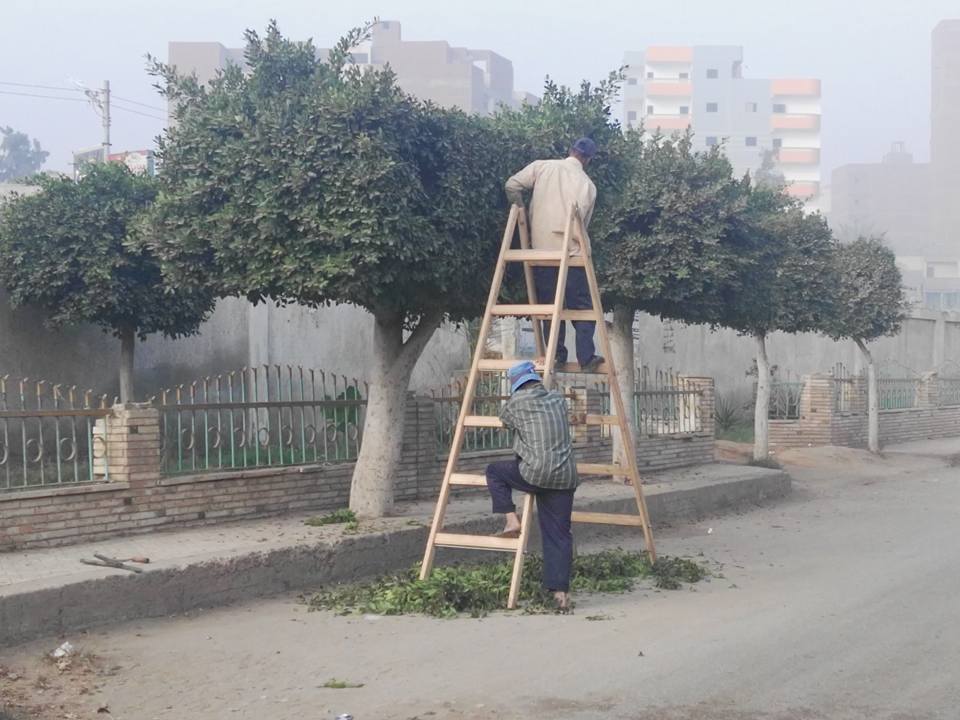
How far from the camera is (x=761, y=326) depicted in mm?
17234

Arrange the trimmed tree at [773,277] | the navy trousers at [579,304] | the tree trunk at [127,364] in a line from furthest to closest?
the tree trunk at [127,364], the trimmed tree at [773,277], the navy trousers at [579,304]

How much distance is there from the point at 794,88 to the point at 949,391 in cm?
9755

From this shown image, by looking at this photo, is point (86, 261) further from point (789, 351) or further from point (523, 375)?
point (789, 351)

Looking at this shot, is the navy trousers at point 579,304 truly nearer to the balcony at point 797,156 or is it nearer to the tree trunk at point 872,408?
the tree trunk at point 872,408

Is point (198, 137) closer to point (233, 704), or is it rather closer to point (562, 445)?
point (562, 445)

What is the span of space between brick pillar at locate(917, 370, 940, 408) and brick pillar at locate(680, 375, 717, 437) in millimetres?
10493

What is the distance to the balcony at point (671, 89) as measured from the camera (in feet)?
386

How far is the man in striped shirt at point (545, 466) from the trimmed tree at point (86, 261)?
6.37 m

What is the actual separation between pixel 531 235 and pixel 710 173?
203 inches

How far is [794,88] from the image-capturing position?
118875 mm

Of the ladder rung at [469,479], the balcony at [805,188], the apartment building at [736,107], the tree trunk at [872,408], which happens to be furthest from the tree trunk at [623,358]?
the balcony at [805,188]

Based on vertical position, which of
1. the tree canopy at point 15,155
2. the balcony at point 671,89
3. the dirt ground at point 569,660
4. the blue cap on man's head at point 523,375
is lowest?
the dirt ground at point 569,660

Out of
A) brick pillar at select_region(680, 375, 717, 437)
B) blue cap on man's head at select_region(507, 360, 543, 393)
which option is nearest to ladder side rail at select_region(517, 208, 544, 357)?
blue cap on man's head at select_region(507, 360, 543, 393)

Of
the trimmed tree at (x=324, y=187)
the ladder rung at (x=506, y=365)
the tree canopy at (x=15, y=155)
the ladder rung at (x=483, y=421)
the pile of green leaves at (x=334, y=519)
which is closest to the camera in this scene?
the ladder rung at (x=483, y=421)
